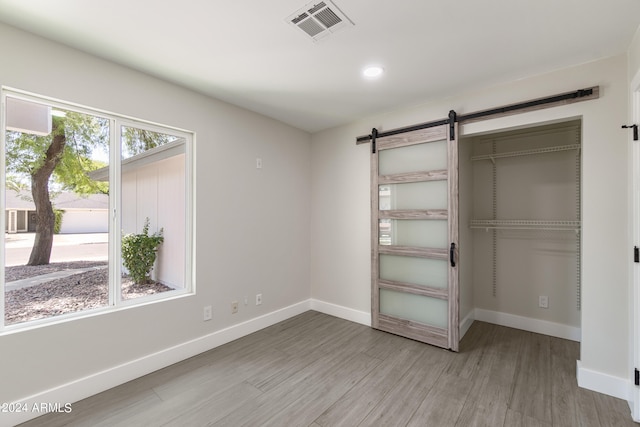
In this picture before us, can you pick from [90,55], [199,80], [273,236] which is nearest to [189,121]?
[199,80]

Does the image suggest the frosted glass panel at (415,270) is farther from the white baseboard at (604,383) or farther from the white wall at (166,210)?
the white wall at (166,210)

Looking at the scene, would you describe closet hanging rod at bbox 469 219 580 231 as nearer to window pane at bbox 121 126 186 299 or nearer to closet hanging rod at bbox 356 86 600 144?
closet hanging rod at bbox 356 86 600 144

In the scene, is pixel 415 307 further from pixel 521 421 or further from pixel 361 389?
pixel 521 421

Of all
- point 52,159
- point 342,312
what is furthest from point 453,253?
point 52,159

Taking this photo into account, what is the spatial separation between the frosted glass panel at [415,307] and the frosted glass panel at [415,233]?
1.95 ft

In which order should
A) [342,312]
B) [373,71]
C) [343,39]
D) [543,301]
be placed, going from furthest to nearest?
[342,312]
[543,301]
[373,71]
[343,39]

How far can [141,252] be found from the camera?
8.86 ft

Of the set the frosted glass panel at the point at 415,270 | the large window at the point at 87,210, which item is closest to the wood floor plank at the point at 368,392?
the frosted glass panel at the point at 415,270

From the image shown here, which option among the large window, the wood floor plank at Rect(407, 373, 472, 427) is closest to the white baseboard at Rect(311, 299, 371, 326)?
the wood floor plank at Rect(407, 373, 472, 427)

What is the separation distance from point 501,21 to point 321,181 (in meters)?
2.68

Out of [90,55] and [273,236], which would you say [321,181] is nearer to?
[273,236]

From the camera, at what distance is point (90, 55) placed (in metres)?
2.18

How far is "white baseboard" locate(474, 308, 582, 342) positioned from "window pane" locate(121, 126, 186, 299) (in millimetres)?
3709

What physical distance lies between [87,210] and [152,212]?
567 millimetres
